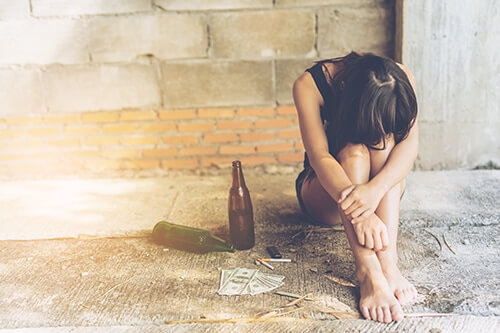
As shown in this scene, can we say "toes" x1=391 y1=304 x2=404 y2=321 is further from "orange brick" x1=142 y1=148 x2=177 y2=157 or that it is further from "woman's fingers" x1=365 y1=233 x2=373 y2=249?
"orange brick" x1=142 y1=148 x2=177 y2=157

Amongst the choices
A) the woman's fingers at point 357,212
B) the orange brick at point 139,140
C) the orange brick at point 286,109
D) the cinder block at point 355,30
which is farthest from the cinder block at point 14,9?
the woman's fingers at point 357,212

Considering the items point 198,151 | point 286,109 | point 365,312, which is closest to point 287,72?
point 286,109

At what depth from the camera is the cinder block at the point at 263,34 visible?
154 inches

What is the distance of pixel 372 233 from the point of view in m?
2.39

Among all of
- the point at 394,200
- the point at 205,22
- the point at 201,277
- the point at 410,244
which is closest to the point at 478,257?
the point at 410,244

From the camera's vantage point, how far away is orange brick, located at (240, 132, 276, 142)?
413 centimetres

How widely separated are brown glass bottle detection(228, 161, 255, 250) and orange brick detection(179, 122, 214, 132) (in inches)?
51.7

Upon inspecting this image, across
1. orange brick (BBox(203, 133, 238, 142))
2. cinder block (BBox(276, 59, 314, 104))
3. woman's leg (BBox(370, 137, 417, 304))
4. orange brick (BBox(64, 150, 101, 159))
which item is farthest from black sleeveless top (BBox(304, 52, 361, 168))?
orange brick (BBox(64, 150, 101, 159))

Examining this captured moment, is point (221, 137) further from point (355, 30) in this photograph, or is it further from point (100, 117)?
point (355, 30)

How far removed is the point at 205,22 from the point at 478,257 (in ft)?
7.60

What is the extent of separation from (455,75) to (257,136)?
140cm

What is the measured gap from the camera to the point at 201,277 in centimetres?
268

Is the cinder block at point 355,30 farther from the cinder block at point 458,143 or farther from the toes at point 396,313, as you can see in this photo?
the toes at point 396,313

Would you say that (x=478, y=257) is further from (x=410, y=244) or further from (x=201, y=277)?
(x=201, y=277)
